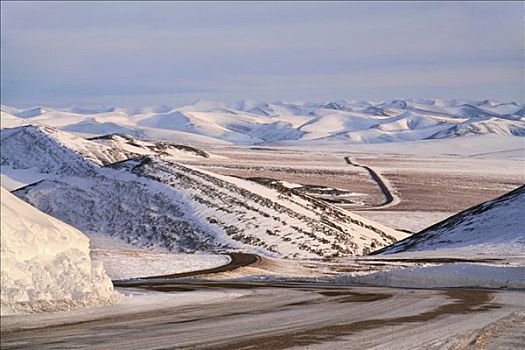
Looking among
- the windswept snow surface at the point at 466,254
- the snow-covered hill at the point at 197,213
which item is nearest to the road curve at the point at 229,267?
the windswept snow surface at the point at 466,254

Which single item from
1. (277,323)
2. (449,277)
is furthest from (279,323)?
(449,277)

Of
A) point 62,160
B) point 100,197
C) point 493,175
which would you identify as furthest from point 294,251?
point 493,175

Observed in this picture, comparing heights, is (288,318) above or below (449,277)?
above

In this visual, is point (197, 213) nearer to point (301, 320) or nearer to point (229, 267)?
point (229, 267)

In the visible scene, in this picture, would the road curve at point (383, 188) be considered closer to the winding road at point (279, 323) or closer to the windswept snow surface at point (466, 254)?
the windswept snow surface at point (466, 254)

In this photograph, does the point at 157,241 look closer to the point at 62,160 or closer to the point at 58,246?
the point at 58,246

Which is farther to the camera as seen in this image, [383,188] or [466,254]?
[383,188]

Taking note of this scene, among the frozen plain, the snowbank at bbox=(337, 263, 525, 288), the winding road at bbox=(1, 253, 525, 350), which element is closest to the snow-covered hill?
the snowbank at bbox=(337, 263, 525, 288)

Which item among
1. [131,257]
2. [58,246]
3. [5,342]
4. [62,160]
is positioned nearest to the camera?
[5,342]
